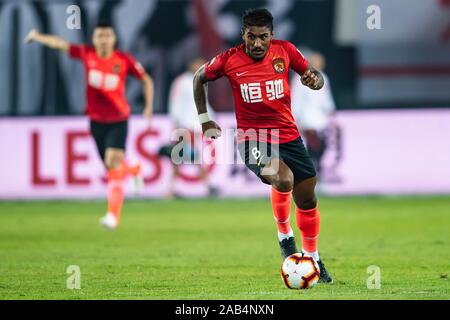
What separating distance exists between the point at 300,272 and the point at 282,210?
2.60 feet

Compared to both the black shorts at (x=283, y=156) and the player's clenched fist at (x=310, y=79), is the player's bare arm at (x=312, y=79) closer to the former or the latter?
the player's clenched fist at (x=310, y=79)

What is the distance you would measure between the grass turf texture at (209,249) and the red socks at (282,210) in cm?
46

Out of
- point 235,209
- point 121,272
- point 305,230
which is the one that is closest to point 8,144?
point 235,209

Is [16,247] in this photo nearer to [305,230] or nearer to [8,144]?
[305,230]

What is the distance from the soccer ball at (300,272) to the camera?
31.3ft

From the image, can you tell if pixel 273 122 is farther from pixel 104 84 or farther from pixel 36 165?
pixel 36 165

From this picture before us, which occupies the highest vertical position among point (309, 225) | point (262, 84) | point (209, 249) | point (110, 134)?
point (262, 84)

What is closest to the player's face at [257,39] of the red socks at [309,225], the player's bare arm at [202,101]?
the player's bare arm at [202,101]

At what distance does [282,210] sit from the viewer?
10.2 meters

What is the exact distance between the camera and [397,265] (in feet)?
37.7

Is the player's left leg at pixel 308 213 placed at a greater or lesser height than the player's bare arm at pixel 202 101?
lesser

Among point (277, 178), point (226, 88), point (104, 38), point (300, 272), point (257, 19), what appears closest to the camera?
point (300, 272)

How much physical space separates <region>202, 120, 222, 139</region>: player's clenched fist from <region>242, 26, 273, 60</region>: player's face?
2.28ft

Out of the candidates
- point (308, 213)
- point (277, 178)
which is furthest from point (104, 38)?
point (277, 178)
